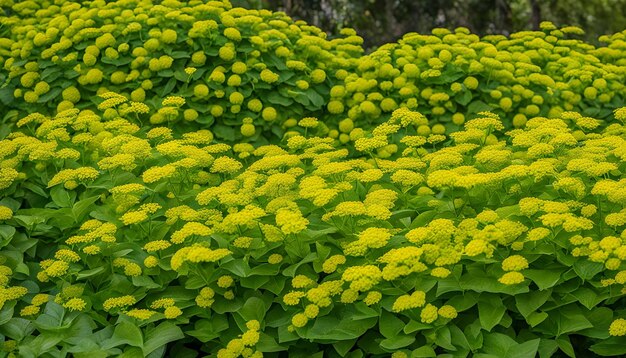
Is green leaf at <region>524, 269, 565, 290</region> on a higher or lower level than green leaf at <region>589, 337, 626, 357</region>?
higher

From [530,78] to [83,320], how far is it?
2753 mm

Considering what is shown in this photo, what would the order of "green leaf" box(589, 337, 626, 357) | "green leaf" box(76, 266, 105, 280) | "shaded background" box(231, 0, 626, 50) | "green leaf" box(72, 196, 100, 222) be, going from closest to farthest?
"green leaf" box(589, 337, 626, 357)
"green leaf" box(76, 266, 105, 280)
"green leaf" box(72, 196, 100, 222)
"shaded background" box(231, 0, 626, 50)

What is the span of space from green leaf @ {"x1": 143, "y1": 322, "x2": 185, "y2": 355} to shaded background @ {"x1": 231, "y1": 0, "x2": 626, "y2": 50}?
336 inches

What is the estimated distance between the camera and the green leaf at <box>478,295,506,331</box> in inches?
95.0

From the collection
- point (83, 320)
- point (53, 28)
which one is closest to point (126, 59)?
point (53, 28)

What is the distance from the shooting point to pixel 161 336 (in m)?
2.54

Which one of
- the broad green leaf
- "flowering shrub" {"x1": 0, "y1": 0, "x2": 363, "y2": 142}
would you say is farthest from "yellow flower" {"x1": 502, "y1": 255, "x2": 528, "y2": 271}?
"flowering shrub" {"x1": 0, "y1": 0, "x2": 363, "y2": 142}

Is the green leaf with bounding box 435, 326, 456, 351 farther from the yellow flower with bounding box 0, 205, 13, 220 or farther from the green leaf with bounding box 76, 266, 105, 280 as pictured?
the yellow flower with bounding box 0, 205, 13, 220

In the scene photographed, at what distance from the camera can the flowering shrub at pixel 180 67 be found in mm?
4172

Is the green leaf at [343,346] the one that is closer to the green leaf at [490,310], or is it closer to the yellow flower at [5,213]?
the green leaf at [490,310]

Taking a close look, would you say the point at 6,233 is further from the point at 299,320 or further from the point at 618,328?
the point at 618,328

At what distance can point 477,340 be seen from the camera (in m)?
2.43


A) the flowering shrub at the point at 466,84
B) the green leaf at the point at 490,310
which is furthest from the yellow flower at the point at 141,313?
the flowering shrub at the point at 466,84

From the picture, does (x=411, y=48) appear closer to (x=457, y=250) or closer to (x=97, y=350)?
(x=457, y=250)
